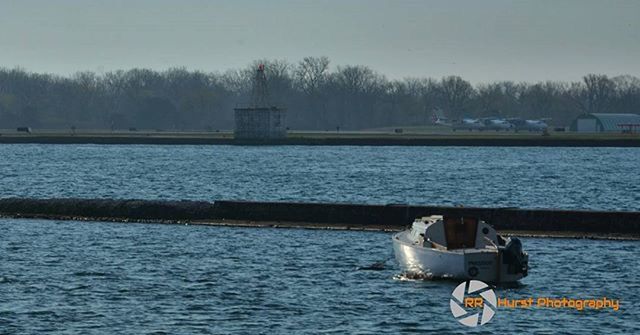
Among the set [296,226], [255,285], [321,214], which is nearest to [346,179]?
[321,214]

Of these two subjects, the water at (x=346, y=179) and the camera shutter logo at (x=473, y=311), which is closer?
the camera shutter logo at (x=473, y=311)

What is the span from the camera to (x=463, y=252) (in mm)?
49375

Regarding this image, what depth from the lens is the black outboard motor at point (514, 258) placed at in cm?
4947

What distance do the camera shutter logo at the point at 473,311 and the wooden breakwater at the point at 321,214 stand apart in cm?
1605

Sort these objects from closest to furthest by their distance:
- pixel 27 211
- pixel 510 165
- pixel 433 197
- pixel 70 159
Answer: pixel 27 211 < pixel 433 197 < pixel 510 165 < pixel 70 159

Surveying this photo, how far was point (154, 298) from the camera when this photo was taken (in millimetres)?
48594

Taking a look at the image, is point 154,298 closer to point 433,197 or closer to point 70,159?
point 433,197

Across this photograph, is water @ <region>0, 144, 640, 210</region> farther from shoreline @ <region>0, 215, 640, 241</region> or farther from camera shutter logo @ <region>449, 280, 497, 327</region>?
camera shutter logo @ <region>449, 280, 497, 327</region>

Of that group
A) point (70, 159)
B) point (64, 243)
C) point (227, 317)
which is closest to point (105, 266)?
point (64, 243)

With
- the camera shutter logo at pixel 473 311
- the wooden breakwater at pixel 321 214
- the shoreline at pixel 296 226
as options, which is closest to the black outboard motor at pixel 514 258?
the camera shutter logo at pixel 473 311

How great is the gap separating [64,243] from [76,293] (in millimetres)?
16836

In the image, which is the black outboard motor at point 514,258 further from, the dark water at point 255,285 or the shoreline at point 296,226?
the shoreline at point 296,226

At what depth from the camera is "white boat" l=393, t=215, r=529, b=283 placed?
49.3m

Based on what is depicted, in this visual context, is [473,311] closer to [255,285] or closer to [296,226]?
[255,285]
